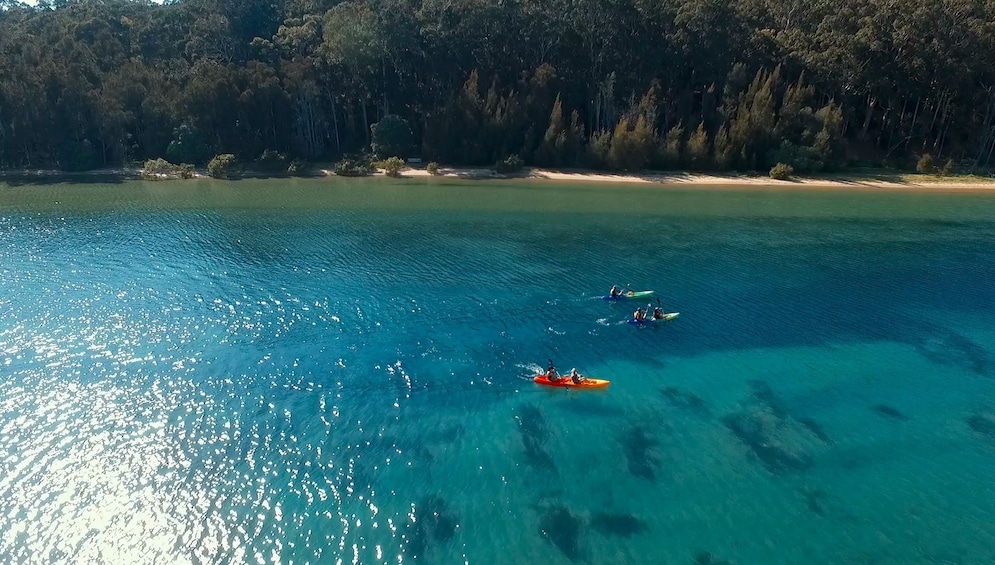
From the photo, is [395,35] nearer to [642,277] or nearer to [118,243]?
[118,243]

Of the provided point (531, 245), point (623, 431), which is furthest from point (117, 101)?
point (623, 431)

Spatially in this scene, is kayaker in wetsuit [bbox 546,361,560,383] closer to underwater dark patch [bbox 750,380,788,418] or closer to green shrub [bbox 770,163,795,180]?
underwater dark patch [bbox 750,380,788,418]

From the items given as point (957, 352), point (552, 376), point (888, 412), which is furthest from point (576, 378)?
point (957, 352)

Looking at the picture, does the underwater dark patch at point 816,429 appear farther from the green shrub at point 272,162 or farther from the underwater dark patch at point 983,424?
the green shrub at point 272,162

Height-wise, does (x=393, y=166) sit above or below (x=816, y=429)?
above

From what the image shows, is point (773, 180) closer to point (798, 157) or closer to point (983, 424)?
point (798, 157)
